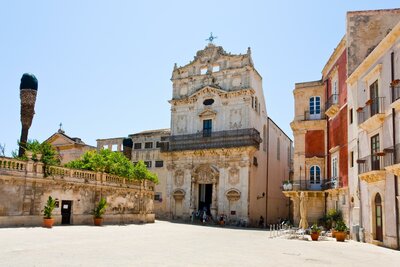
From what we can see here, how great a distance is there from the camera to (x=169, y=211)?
45469 mm

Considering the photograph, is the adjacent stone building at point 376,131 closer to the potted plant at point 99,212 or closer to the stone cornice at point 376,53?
the stone cornice at point 376,53

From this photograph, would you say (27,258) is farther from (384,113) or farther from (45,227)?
(384,113)

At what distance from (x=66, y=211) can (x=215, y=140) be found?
20.7 metres

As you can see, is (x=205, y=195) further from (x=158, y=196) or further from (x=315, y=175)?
(x=315, y=175)

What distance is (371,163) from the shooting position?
840 inches

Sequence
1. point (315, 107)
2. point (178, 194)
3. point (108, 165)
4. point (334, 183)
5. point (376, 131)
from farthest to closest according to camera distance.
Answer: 1. point (178, 194)
2. point (315, 107)
3. point (108, 165)
4. point (334, 183)
5. point (376, 131)

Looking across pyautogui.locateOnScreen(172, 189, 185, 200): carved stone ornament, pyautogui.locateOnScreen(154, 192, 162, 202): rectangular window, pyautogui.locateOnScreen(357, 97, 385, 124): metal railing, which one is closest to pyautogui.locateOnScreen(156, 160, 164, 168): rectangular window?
pyautogui.locateOnScreen(154, 192, 162, 202): rectangular window

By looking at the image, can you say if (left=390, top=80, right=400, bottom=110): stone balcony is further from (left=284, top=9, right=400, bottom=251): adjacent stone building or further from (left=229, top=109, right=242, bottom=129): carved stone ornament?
(left=229, top=109, right=242, bottom=129): carved stone ornament

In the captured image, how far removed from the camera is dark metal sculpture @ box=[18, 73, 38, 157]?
36688 millimetres

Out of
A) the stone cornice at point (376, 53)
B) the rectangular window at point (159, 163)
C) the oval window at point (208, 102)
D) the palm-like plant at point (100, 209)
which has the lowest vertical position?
the palm-like plant at point (100, 209)

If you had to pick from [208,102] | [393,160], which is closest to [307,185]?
[393,160]

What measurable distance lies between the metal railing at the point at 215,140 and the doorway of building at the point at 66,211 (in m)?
19.8

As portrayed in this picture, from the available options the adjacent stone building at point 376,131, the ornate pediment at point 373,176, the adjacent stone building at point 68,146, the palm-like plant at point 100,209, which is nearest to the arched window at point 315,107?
the adjacent stone building at point 376,131

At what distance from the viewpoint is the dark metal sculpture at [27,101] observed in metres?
36.7
